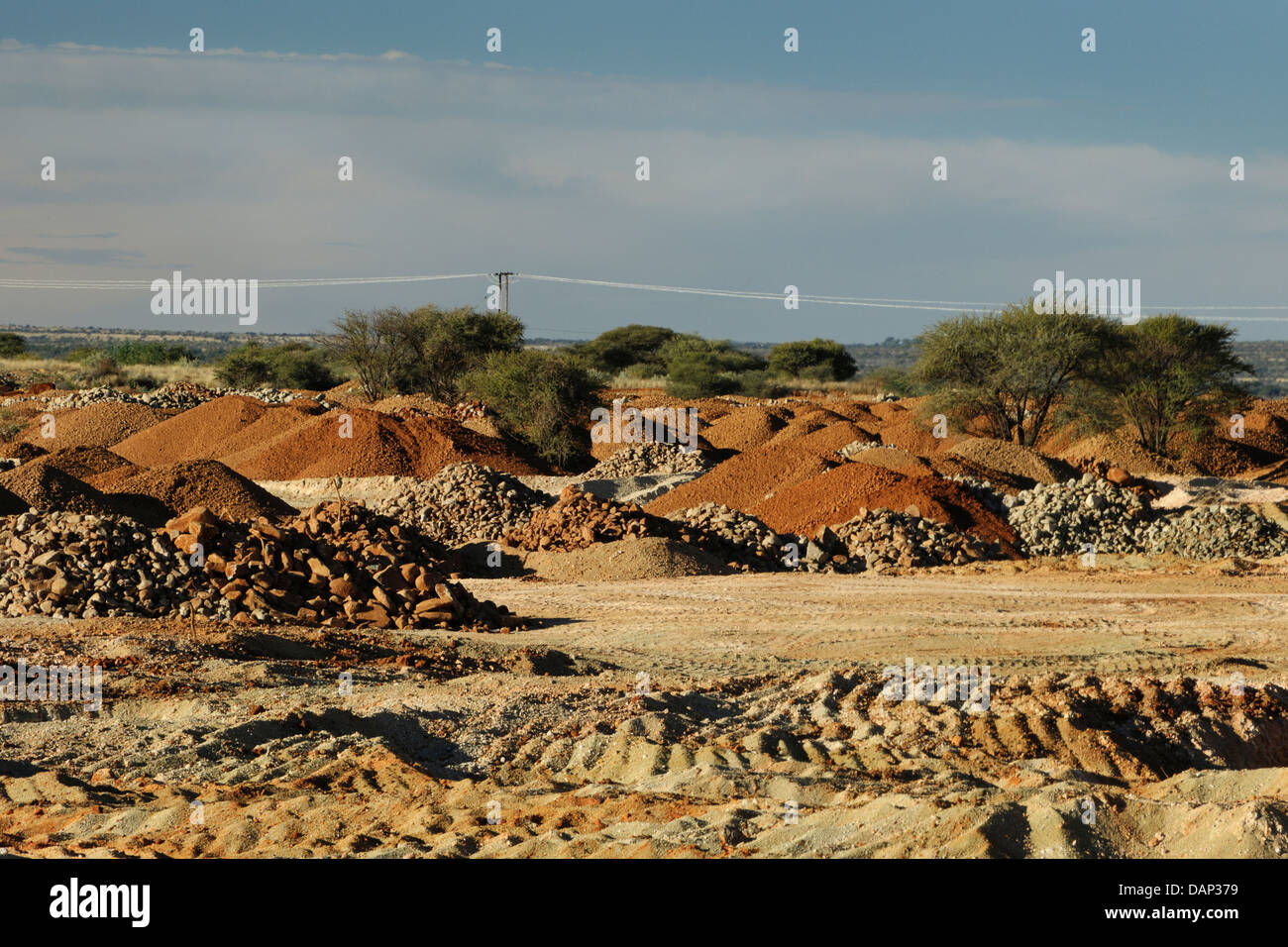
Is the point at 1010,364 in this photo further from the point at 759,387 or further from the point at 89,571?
the point at 759,387

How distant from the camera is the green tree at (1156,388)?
32.7m

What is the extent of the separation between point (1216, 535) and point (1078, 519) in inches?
81.5

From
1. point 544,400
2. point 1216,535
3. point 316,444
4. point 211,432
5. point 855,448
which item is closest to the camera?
point 1216,535

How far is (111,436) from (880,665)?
88.1ft

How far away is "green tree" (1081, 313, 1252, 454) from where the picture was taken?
32719mm

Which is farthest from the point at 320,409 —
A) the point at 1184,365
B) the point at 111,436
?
the point at 1184,365

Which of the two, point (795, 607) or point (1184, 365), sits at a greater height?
point (1184, 365)

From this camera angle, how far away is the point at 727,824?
562 centimetres

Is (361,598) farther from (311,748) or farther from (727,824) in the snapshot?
(727,824)

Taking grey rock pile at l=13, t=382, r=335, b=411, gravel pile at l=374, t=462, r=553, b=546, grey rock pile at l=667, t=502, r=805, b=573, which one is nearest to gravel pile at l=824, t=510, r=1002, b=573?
grey rock pile at l=667, t=502, r=805, b=573

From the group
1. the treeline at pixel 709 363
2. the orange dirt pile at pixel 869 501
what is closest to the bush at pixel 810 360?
the treeline at pixel 709 363

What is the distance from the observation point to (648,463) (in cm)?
2848

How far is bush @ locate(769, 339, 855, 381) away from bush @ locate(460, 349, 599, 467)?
39.1m

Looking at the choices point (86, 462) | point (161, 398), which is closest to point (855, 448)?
point (86, 462)
